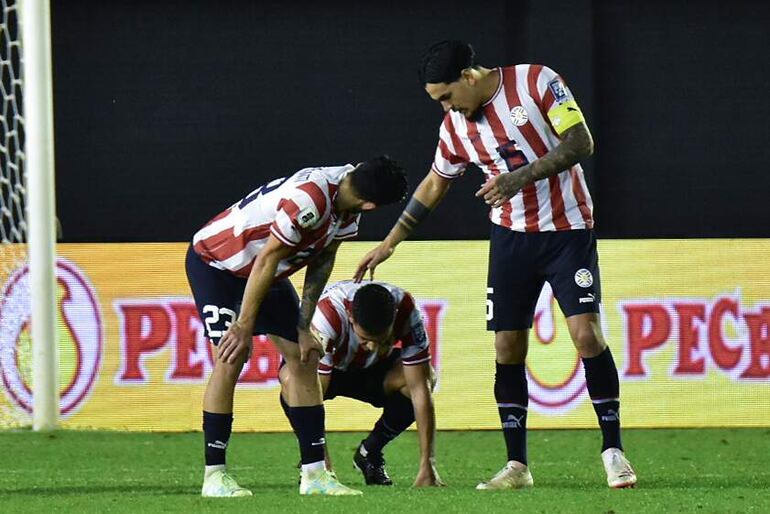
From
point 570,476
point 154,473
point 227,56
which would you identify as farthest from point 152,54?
point 570,476

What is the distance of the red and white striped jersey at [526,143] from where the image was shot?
6.17 m

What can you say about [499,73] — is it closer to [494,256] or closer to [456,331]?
[494,256]

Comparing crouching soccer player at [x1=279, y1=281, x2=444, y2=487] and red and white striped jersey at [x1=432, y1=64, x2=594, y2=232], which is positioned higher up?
red and white striped jersey at [x1=432, y1=64, x2=594, y2=232]

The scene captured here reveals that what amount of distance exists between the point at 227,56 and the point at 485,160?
6.74 m

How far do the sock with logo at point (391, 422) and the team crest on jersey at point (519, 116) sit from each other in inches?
57.9

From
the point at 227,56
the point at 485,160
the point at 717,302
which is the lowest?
the point at 717,302

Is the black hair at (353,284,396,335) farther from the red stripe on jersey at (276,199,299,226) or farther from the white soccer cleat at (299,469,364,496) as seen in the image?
the red stripe on jersey at (276,199,299,226)

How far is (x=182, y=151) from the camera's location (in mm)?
12773

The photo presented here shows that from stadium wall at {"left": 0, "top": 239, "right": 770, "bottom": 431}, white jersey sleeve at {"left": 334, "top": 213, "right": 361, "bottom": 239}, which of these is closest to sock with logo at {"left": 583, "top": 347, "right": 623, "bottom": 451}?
white jersey sleeve at {"left": 334, "top": 213, "right": 361, "bottom": 239}

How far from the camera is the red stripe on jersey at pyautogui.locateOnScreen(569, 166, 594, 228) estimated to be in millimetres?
6281

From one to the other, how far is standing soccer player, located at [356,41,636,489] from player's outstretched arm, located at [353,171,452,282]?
25cm

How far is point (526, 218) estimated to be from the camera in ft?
20.6

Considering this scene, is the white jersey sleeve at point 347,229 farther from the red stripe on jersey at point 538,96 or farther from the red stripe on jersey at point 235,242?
the red stripe on jersey at point 538,96

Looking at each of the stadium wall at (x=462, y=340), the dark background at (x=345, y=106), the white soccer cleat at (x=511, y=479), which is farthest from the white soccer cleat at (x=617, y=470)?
the dark background at (x=345, y=106)
